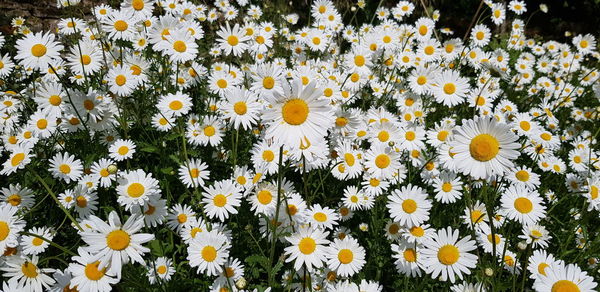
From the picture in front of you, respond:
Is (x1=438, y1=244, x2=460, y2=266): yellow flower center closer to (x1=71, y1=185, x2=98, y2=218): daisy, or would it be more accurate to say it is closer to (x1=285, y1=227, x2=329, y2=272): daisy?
(x1=285, y1=227, x2=329, y2=272): daisy

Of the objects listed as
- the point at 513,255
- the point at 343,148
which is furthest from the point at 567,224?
the point at 343,148

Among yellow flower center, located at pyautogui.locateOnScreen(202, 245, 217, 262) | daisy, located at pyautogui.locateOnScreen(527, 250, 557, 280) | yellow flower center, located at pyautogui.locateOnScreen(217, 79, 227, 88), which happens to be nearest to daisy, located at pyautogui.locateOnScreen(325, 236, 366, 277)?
yellow flower center, located at pyautogui.locateOnScreen(202, 245, 217, 262)

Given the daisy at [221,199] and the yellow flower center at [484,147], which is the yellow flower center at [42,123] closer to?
the daisy at [221,199]

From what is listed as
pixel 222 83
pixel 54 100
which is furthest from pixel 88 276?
pixel 222 83

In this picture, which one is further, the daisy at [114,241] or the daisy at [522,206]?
the daisy at [522,206]

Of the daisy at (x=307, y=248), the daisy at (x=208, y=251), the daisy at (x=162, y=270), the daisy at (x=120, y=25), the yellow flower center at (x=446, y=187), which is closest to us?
the daisy at (x=307, y=248)

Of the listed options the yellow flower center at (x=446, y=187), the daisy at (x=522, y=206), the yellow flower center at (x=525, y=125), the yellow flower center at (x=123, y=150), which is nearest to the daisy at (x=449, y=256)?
the daisy at (x=522, y=206)

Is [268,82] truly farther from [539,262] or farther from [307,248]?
[539,262]
